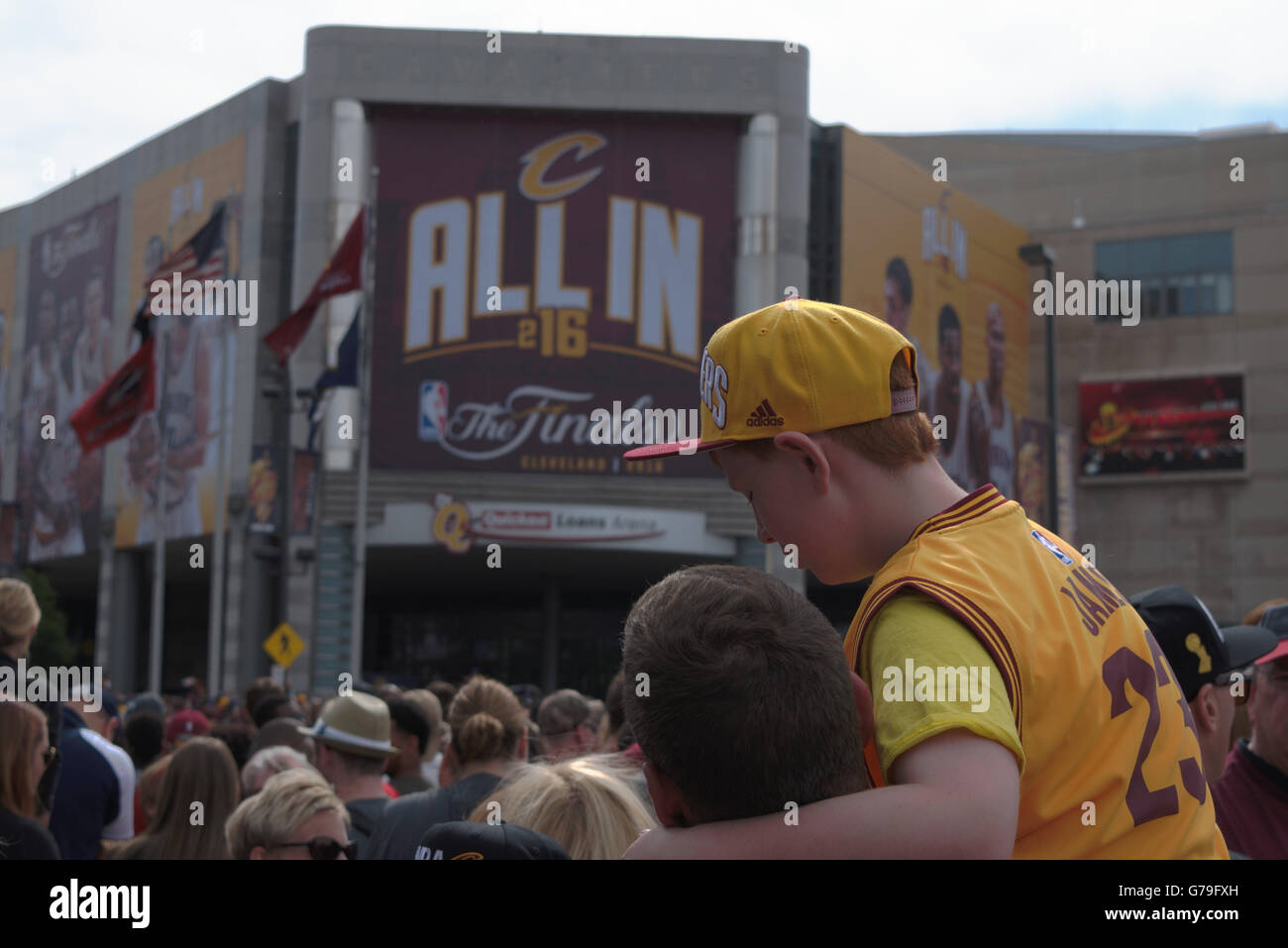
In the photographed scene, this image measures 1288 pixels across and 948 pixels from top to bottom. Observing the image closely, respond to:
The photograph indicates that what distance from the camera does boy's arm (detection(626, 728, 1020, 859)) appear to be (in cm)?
166

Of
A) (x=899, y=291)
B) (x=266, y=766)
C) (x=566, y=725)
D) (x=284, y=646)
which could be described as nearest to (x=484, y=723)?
(x=566, y=725)

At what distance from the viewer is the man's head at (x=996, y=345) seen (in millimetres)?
49219

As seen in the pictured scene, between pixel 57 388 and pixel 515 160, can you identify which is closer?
pixel 515 160

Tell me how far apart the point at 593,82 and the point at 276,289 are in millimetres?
10873

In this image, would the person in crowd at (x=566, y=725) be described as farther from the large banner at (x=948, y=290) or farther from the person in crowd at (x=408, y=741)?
the large banner at (x=948, y=290)

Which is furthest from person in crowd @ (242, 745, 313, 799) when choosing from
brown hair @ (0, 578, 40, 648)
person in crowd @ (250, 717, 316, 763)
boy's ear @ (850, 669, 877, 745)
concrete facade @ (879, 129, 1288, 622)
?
concrete facade @ (879, 129, 1288, 622)

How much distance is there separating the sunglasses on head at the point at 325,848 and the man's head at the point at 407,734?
238 cm

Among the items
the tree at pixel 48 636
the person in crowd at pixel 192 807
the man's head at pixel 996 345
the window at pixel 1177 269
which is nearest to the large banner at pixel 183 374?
the tree at pixel 48 636

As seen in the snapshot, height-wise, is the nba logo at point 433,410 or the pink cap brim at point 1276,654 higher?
the nba logo at point 433,410

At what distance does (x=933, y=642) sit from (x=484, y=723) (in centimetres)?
390

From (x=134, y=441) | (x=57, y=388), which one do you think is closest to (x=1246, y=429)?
(x=134, y=441)
